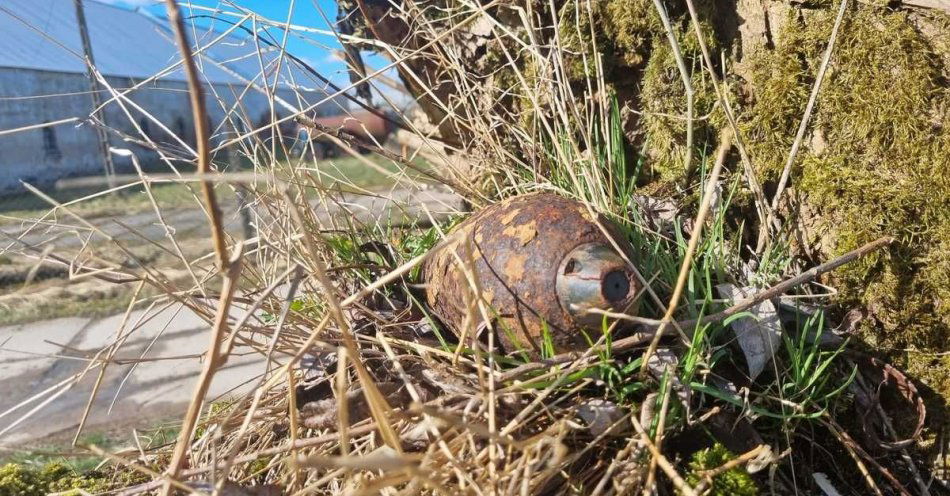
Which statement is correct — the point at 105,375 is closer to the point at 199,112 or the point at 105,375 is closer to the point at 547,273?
the point at 547,273

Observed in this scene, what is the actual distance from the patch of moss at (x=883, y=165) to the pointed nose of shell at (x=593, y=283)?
65cm

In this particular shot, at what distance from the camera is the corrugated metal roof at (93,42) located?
18391 millimetres

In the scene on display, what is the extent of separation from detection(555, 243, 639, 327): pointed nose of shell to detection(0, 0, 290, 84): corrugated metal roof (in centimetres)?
1384

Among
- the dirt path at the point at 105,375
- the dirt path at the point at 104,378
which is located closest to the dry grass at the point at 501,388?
the dirt path at the point at 105,375

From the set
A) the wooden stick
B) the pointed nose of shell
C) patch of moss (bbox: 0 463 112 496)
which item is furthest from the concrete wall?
the wooden stick

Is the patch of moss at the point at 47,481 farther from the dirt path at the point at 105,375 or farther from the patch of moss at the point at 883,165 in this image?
the patch of moss at the point at 883,165

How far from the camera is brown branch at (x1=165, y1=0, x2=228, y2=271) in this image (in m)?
0.61

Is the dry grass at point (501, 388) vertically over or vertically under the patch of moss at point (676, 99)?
under

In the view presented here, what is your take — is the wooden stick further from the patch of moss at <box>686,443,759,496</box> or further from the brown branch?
the patch of moss at <box>686,443,759,496</box>

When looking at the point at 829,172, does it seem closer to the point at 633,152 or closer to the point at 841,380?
the point at 841,380

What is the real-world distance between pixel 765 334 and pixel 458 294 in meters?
0.66

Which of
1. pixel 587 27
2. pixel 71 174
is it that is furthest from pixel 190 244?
pixel 71 174

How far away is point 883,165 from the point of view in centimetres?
151

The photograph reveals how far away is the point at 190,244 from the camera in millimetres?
8531
